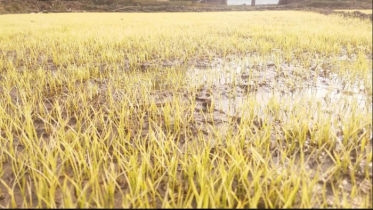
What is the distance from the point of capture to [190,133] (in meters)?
1.47

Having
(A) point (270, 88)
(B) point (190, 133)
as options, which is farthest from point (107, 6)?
(B) point (190, 133)

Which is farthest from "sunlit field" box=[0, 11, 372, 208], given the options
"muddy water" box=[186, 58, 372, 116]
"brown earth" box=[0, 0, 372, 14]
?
"brown earth" box=[0, 0, 372, 14]

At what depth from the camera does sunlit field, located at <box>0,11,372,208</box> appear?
0.90m

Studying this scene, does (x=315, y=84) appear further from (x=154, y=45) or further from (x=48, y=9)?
(x=48, y=9)

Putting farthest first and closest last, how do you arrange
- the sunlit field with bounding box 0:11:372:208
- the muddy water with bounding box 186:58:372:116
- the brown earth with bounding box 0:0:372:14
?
the brown earth with bounding box 0:0:372:14, the muddy water with bounding box 186:58:372:116, the sunlit field with bounding box 0:11:372:208

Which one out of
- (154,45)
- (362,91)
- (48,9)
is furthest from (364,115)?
(48,9)

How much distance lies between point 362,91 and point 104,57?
285 centimetres

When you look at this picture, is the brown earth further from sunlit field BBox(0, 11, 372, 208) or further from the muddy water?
sunlit field BBox(0, 11, 372, 208)

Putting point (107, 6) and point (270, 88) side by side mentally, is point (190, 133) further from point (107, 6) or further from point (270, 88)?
point (107, 6)

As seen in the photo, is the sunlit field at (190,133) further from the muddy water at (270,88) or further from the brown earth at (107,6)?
the brown earth at (107,6)

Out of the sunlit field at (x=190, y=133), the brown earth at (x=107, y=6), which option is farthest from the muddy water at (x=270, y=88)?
the brown earth at (x=107, y=6)

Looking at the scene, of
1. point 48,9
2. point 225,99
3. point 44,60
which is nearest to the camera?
point 225,99

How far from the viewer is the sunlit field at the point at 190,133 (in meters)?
0.90

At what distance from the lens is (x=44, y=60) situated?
3.46 meters
